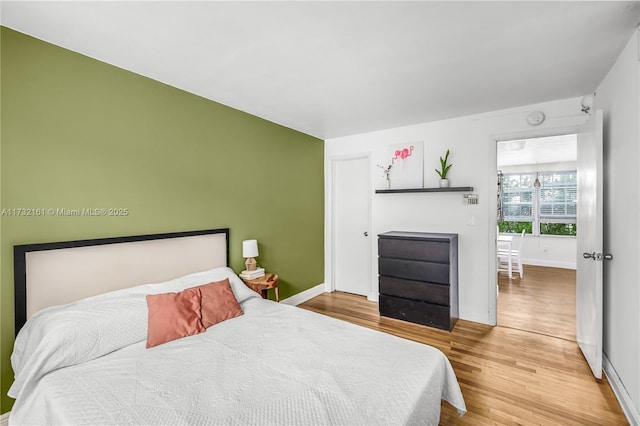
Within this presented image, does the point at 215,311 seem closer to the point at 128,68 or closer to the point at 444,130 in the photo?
the point at 128,68

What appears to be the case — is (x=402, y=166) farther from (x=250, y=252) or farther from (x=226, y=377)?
(x=226, y=377)

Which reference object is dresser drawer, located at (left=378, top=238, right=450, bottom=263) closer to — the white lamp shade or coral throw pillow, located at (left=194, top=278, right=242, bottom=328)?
the white lamp shade

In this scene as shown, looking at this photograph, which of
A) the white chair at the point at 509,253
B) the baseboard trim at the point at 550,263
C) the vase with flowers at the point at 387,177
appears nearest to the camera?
the vase with flowers at the point at 387,177

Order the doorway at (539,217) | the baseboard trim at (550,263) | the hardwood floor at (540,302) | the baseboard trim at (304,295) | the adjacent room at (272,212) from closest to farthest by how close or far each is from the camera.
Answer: the adjacent room at (272,212), the hardwood floor at (540,302), the baseboard trim at (304,295), the doorway at (539,217), the baseboard trim at (550,263)

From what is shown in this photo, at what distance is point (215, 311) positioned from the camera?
7.34 ft

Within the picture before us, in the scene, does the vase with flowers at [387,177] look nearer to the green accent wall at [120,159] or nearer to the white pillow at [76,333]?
the green accent wall at [120,159]

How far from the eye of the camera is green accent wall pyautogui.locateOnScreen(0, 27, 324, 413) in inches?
71.4

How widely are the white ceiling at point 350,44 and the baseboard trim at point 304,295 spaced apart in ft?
8.12

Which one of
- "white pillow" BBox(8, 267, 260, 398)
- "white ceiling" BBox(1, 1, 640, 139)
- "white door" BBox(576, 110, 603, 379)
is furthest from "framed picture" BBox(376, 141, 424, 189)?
"white pillow" BBox(8, 267, 260, 398)

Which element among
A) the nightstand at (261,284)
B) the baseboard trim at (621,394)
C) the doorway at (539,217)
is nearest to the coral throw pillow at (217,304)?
the nightstand at (261,284)

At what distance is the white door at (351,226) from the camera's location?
4.41 m

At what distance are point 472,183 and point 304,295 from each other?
261 centimetres

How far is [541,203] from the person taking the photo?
668cm

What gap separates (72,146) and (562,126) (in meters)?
4.29
